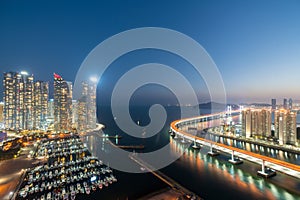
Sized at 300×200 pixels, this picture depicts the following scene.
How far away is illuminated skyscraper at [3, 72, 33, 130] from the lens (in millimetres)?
13531

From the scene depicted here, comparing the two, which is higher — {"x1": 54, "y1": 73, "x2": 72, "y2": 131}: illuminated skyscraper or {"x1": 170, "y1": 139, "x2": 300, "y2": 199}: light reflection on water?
{"x1": 54, "y1": 73, "x2": 72, "y2": 131}: illuminated skyscraper

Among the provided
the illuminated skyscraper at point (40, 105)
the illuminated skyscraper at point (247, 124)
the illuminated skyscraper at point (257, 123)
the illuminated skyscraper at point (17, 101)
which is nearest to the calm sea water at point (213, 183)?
the illuminated skyscraper at point (247, 124)

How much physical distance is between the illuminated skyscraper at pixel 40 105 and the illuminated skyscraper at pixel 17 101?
0.49 meters

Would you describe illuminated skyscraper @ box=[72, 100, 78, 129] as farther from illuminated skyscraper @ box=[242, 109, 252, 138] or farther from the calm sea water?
illuminated skyscraper @ box=[242, 109, 252, 138]

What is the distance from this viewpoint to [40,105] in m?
15.9

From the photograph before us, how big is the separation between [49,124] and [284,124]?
1989cm

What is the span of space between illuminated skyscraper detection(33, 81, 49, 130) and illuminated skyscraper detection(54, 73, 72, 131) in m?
1.34

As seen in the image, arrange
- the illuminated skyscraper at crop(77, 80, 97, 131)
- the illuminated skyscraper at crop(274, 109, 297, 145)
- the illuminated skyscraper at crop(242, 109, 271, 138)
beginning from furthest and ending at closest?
the illuminated skyscraper at crop(77, 80, 97, 131) < the illuminated skyscraper at crop(242, 109, 271, 138) < the illuminated skyscraper at crop(274, 109, 297, 145)

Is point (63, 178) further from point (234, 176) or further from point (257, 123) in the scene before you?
point (257, 123)

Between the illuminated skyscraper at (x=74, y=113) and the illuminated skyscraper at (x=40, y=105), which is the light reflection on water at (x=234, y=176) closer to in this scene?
the illuminated skyscraper at (x=74, y=113)

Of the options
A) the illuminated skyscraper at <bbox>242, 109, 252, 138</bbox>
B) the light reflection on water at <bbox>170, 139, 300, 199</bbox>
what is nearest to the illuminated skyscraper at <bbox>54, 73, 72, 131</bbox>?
the light reflection on water at <bbox>170, 139, 300, 199</bbox>

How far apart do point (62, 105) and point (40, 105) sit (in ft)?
7.20

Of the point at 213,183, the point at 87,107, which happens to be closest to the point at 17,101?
the point at 87,107

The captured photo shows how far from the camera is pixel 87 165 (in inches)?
255
